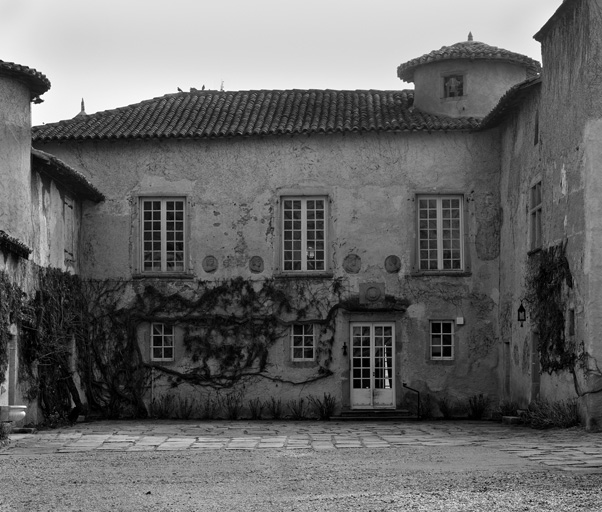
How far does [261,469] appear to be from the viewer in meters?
14.3

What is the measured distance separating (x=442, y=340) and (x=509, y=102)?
5.51 meters

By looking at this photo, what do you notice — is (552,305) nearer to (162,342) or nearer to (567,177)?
(567,177)

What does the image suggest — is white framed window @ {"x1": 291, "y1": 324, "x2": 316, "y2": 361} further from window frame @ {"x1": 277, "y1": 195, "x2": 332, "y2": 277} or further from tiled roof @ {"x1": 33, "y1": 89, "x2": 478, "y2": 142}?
tiled roof @ {"x1": 33, "y1": 89, "x2": 478, "y2": 142}

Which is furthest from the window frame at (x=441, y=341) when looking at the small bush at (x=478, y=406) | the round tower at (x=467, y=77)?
the round tower at (x=467, y=77)

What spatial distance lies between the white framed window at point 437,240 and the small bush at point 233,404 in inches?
191

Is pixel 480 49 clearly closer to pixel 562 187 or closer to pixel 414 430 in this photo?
pixel 562 187

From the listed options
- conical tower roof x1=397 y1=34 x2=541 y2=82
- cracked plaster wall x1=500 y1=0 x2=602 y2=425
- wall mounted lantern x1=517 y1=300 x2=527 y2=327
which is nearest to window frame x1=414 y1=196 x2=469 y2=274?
cracked plaster wall x1=500 y1=0 x2=602 y2=425

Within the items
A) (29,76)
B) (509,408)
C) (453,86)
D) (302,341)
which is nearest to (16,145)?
(29,76)

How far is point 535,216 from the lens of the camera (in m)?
22.7

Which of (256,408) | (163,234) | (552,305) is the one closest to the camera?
(552,305)

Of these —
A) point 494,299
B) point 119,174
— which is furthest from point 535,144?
point 119,174

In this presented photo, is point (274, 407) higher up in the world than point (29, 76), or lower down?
lower down

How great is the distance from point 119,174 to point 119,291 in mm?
2589

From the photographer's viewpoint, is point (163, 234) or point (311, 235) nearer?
point (311, 235)
